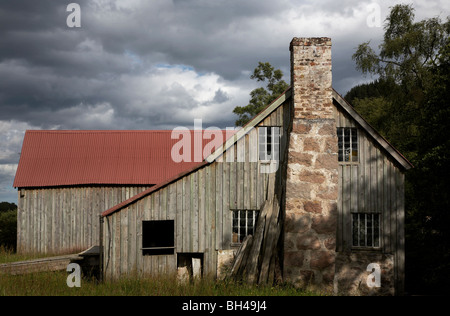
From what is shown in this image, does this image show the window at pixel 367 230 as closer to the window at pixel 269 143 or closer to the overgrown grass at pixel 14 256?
the window at pixel 269 143

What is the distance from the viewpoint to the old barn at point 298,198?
11484 millimetres

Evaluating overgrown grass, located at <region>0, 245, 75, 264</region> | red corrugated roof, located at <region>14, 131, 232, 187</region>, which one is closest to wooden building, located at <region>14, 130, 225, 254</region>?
red corrugated roof, located at <region>14, 131, 232, 187</region>

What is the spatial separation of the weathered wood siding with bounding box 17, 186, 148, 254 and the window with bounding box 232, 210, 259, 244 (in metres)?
8.30

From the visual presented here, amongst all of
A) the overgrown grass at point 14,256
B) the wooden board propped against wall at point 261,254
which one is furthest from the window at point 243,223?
the overgrown grass at point 14,256

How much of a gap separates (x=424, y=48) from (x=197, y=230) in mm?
18827

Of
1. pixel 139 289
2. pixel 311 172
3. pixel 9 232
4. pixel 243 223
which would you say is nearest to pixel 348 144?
pixel 311 172

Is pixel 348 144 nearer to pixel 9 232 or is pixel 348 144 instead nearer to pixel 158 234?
pixel 158 234

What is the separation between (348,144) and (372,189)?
178 centimetres

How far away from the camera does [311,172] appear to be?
38.3 ft

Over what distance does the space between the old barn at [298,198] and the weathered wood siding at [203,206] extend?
34 mm

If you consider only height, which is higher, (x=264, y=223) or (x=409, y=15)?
(x=409, y=15)
